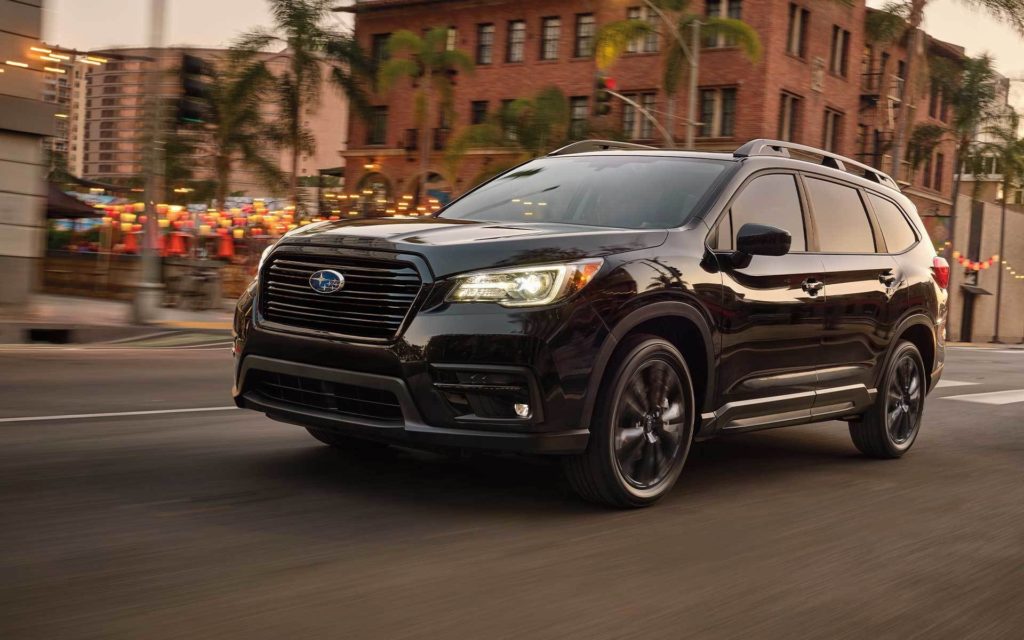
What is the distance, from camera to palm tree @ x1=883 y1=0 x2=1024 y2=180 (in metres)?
37.7

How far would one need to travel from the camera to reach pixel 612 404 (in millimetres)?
5152

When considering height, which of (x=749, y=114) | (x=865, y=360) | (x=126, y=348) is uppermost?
(x=749, y=114)

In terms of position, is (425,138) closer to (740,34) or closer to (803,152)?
(740,34)

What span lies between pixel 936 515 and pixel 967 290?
55.2 m

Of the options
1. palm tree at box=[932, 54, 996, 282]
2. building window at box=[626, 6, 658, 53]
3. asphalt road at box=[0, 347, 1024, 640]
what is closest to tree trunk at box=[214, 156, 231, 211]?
building window at box=[626, 6, 658, 53]

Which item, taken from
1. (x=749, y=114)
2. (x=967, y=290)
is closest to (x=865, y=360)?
(x=749, y=114)

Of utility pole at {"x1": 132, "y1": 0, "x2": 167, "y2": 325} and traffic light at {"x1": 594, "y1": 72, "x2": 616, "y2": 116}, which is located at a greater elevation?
traffic light at {"x1": 594, "y1": 72, "x2": 616, "y2": 116}

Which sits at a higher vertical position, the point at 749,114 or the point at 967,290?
the point at 749,114

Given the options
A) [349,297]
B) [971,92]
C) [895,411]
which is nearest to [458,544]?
[349,297]

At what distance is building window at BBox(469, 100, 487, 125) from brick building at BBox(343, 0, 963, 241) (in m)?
0.04

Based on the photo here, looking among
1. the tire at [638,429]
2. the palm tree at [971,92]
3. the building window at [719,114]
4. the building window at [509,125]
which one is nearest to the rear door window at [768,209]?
the tire at [638,429]

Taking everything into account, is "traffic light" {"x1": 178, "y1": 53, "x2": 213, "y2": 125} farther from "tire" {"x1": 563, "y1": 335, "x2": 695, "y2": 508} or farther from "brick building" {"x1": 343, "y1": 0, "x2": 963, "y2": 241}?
"brick building" {"x1": 343, "y1": 0, "x2": 963, "y2": 241}

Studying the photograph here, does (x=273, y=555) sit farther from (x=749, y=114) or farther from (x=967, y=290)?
(x=967, y=290)

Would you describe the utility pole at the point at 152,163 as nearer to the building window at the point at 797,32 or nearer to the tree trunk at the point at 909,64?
the tree trunk at the point at 909,64
